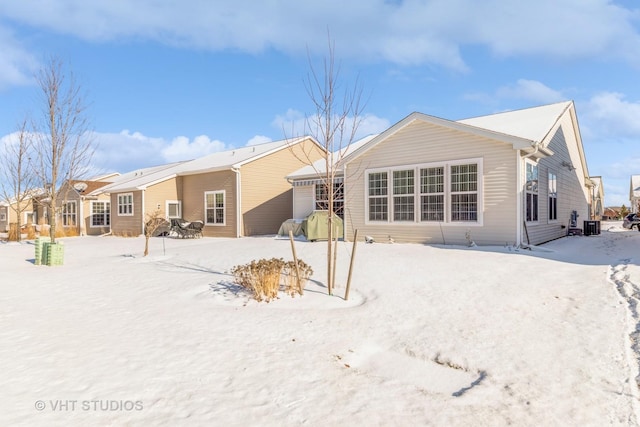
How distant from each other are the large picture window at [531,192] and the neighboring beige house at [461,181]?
0.03 meters

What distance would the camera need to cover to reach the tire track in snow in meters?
3.24

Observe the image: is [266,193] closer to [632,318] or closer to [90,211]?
[90,211]

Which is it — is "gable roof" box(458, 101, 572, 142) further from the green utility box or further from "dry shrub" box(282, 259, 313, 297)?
the green utility box

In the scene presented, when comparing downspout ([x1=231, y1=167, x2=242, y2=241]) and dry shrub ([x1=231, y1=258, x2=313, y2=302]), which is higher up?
downspout ([x1=231, y1=167, x2=242, y2=241])

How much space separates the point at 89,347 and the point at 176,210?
19093 mm

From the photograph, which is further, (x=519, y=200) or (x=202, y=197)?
(x=202, y=197)

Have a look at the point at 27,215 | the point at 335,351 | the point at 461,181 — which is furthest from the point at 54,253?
the point at 27,215

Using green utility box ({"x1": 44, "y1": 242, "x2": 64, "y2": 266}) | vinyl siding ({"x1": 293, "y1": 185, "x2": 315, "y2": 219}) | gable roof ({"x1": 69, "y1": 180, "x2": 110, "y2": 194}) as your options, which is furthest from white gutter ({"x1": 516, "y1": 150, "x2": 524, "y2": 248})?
gable roof ({"x1": 69, "y1": 180, "x2": 110, "y2": 194})

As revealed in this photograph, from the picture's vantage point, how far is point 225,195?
20109mm

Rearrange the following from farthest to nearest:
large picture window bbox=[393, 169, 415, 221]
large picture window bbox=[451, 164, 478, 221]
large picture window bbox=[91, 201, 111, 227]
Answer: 1. large picture window bbox=[91, 201, 111, 227]
2. large picture window bbox=[393, 169, 415, 221]
3. large picture window bbox=[451, 164, 478, 221]

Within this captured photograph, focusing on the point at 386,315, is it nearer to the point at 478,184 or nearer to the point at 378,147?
the point at 478,184

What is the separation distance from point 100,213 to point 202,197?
11.1 metres

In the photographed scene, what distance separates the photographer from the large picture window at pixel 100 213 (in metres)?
27.2

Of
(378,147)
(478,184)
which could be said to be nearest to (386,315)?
(478,184)
